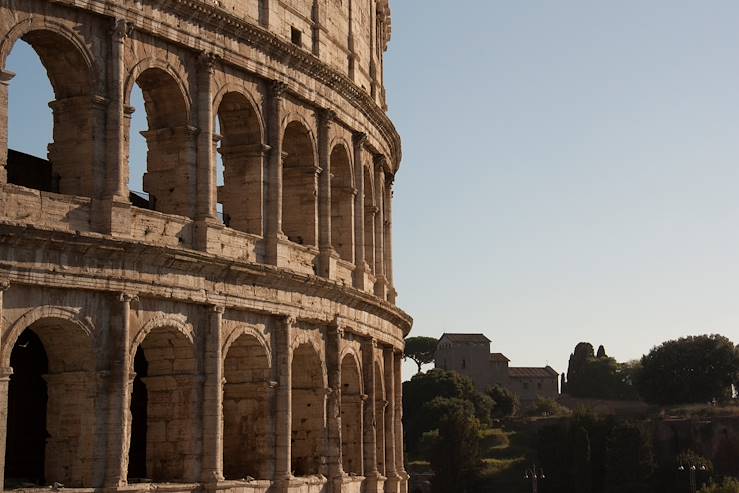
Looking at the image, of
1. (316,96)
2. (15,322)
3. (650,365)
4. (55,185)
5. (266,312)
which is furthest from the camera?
(650,365)

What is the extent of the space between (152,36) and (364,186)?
33.7ft

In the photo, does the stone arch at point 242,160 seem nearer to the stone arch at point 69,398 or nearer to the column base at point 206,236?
the column base at point 206,236

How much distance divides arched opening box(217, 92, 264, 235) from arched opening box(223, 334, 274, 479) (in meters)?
2.46

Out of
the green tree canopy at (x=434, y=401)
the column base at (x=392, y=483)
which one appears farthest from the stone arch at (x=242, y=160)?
the green tree canopy at (x=434, y=401)

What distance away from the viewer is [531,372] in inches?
5157

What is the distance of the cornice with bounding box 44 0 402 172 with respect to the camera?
72.7ft

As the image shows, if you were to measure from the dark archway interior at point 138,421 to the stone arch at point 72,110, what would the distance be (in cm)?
490

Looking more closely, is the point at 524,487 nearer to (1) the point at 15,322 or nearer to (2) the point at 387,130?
(2) the point at 387,130

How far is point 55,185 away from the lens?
72.8 ft

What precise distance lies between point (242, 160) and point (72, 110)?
194 inches

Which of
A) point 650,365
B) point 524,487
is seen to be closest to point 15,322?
point 524,487

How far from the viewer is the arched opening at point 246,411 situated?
2553 centimetres

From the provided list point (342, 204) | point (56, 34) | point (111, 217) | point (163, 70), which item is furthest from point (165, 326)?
point (342, 204)

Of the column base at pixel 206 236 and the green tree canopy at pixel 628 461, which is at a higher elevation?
the column base at pixel 206 236
